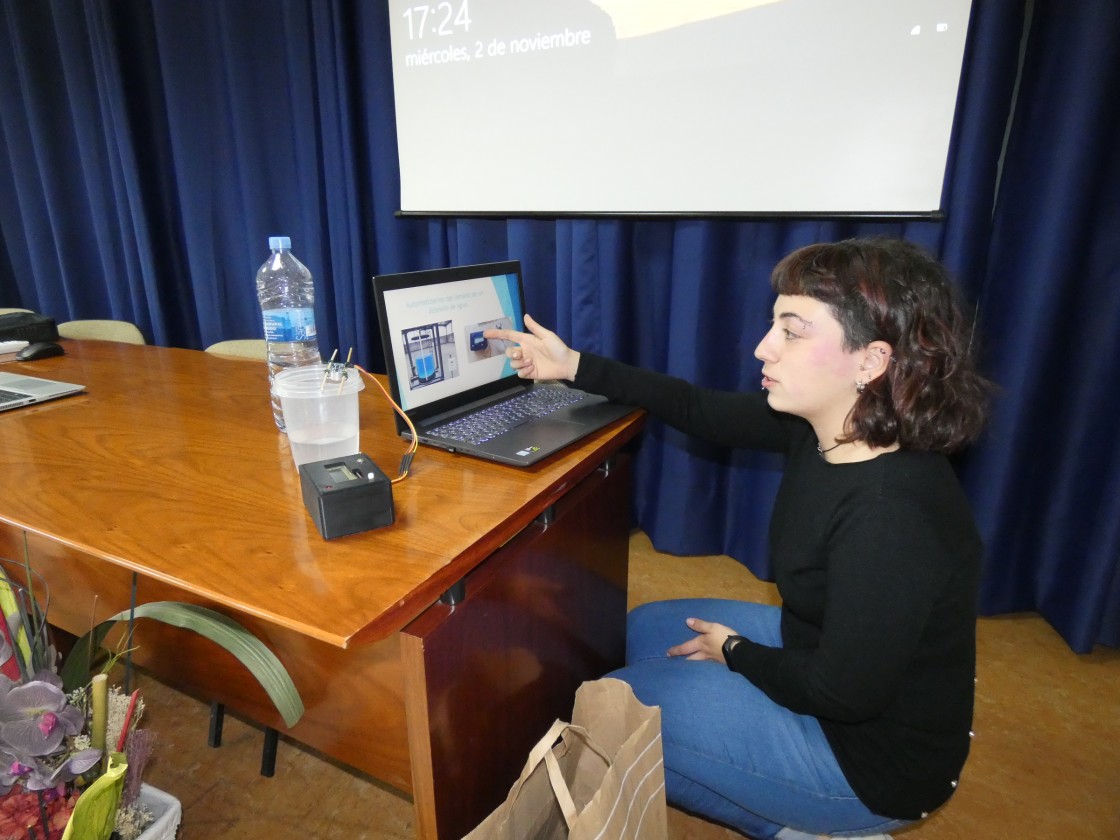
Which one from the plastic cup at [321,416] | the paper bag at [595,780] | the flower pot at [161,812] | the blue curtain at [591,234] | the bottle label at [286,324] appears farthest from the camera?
the blue curtain at [591,234]

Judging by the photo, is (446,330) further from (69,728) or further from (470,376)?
(69,728)

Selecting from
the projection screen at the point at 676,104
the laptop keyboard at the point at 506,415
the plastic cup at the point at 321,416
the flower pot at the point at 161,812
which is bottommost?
the flower pot at the point at 161,812

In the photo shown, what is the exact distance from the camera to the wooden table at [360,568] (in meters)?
0.74

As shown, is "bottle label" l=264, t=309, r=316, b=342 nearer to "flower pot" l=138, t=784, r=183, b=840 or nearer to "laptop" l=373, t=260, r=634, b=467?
"laptop" l=373, t=260, r=634, b=467

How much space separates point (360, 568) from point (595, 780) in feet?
1.49

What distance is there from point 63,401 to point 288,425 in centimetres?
72

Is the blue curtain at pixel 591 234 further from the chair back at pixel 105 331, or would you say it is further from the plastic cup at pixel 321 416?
the plastic cup at pixel 321 416

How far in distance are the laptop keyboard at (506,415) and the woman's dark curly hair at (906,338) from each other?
1.69ft

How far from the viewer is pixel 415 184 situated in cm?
231

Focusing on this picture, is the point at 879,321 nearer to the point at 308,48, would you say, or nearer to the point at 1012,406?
the point at 1012,406

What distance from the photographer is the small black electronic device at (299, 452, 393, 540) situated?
0.78m

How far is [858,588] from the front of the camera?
2.63ft

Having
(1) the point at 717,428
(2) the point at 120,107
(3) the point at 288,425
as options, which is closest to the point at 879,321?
(1) the point at 717,428

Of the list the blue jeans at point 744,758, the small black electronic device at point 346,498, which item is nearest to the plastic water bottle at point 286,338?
the small black electronic device at point 346,498
